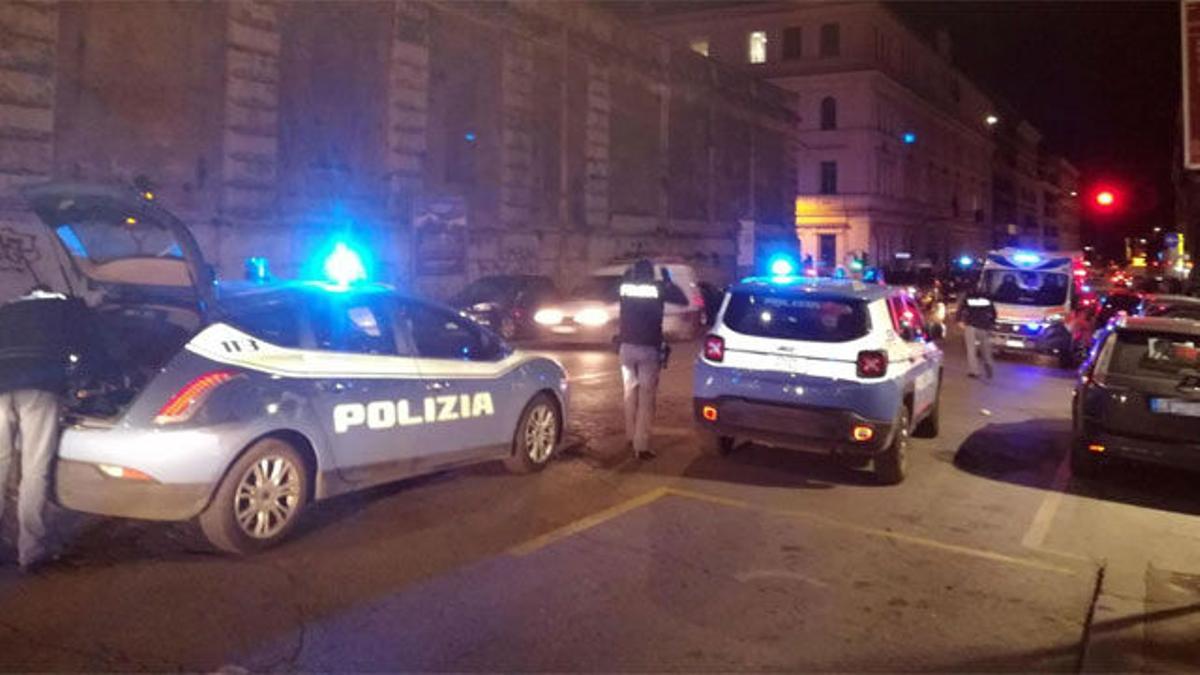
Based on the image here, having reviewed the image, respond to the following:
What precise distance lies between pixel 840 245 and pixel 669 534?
53373mm

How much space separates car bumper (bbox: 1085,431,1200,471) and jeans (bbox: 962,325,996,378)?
7.66 metres

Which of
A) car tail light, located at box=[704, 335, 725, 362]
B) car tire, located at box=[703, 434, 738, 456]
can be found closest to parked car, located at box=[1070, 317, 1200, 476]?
car tire, located at box=[703, 434, 738, 456]

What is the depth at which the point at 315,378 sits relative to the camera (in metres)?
6.10

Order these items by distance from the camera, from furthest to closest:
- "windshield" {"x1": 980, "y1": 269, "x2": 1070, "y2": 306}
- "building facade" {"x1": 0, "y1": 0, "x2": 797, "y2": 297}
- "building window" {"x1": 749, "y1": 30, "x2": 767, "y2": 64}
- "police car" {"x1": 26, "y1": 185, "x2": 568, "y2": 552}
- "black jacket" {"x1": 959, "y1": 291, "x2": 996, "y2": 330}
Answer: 1. "building window" {"x1": 749, "y1": 30, "x2": 767, "y2": 64}
2. "windshield" {"x1": 980, "y1": 269, "x2": 1070, "y2": 306}
3. "building facade" {"x1": 0, "y1": 0, "x2": 797, "y2": 297}
4. "black jacket" {"x1": 959, "y1": 291, "x2": 996, "y2": 330}
5. "police car" {"x1": 26, "y1": 185, "x2": 568, "y2": 552}

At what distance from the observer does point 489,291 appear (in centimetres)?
2147

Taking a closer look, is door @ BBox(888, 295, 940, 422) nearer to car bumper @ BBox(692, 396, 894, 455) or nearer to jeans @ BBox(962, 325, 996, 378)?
car bumper @ BBox(692, 396, 894, 455)

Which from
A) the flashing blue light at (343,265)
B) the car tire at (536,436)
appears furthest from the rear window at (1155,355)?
the flashing blue light at (343,265)

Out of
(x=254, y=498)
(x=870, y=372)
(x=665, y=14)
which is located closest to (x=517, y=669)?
(x=254, y=498)

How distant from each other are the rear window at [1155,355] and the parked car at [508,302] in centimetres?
1316

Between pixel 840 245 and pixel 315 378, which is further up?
pixel 840 245

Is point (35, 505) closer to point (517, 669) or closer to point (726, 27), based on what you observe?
point (517, 669)

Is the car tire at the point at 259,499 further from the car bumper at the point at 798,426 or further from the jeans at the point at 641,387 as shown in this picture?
the car bumper at the point at 798,426

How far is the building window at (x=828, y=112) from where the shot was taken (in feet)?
187

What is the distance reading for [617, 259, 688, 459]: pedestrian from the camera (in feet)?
29.1
